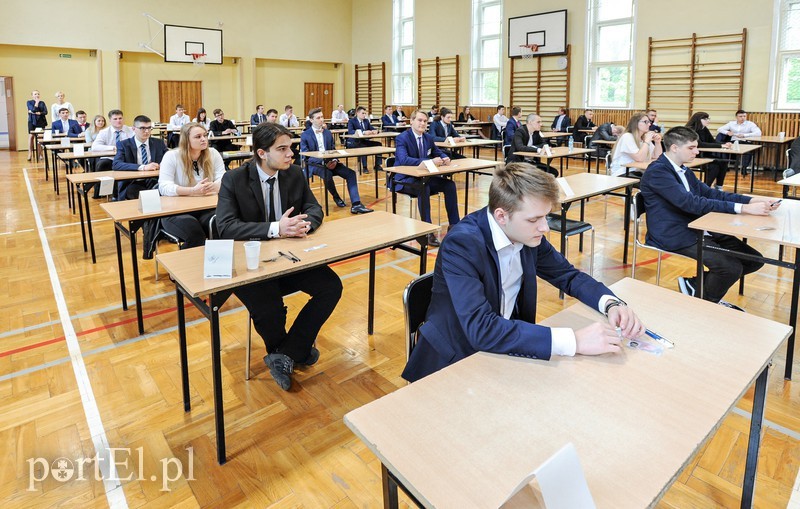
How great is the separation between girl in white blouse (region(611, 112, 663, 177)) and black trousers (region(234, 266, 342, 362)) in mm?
3787

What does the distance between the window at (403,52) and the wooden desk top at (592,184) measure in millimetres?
12848

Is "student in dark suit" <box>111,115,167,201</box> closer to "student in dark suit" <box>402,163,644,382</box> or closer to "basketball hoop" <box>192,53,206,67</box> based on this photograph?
"student in dark suit" <box>402,163,644,382</box>

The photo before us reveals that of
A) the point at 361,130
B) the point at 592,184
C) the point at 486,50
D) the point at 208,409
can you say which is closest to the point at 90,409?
the point at 208,409

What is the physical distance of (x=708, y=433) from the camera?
3.76 feet

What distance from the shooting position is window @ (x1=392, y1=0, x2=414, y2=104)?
647 inches

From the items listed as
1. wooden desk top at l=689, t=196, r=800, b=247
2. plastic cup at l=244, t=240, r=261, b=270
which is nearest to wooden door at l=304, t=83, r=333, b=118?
wooden desk top at l=689, t=196, r=800, b=247

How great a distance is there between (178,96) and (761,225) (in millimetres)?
15848

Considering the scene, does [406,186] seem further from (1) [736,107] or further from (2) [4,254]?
(1) [736,107]

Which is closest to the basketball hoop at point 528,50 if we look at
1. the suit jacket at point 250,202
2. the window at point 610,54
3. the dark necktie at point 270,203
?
the window at point 610,54

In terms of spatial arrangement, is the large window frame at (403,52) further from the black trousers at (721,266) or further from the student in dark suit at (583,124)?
the black trousers at (721,266)

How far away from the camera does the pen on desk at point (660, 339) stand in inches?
59.7

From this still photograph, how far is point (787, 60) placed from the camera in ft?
31.5

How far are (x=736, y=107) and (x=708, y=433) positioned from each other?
1120cm

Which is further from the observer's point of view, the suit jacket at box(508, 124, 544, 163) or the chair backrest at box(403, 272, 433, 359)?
the suit jacket at box(508, 124, 544, 163)
